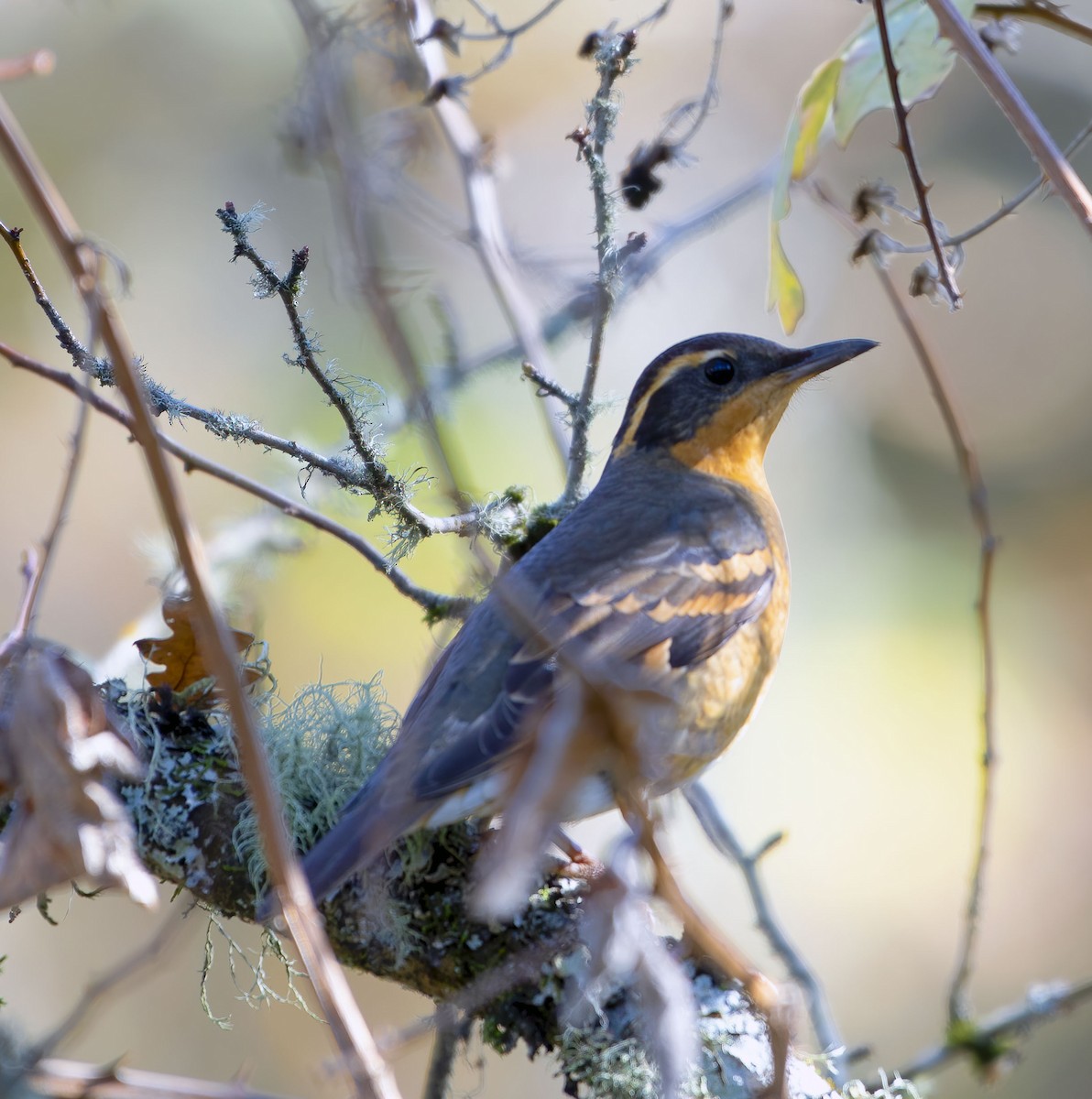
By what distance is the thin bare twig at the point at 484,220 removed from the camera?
17.5 feet

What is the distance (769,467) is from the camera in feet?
33.0

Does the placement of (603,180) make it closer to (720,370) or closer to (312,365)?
(312,365)

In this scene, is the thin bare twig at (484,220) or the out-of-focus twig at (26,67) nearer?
the out-of-focus twig at (26,67)

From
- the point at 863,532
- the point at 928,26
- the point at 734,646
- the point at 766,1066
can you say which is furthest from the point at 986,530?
the point at 863,532

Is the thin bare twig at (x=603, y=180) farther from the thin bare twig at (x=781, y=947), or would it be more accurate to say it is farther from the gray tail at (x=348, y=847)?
the thin bare twig at (x=781, y=947)

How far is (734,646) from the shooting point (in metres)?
4.66

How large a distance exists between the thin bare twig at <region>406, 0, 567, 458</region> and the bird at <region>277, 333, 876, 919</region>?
1.94 ft

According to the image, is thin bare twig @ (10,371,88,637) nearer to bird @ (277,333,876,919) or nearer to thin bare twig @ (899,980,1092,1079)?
bird @ (277,333,876,919)

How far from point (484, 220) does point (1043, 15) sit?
106 inches

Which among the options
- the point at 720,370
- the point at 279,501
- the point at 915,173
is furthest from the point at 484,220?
the point at 915,173

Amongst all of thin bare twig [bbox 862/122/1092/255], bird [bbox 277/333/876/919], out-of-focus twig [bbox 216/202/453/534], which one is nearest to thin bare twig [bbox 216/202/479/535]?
out-of-focus twig [bbox 216/202/453/534]

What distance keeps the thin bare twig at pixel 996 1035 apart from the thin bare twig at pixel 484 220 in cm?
277

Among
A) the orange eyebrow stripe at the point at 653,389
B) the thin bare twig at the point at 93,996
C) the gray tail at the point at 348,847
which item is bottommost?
the thin bare twig at the point at 93,996

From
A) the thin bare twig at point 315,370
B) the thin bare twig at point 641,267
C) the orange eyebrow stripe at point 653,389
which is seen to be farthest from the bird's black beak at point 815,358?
the thin bare twig at point 315,370
